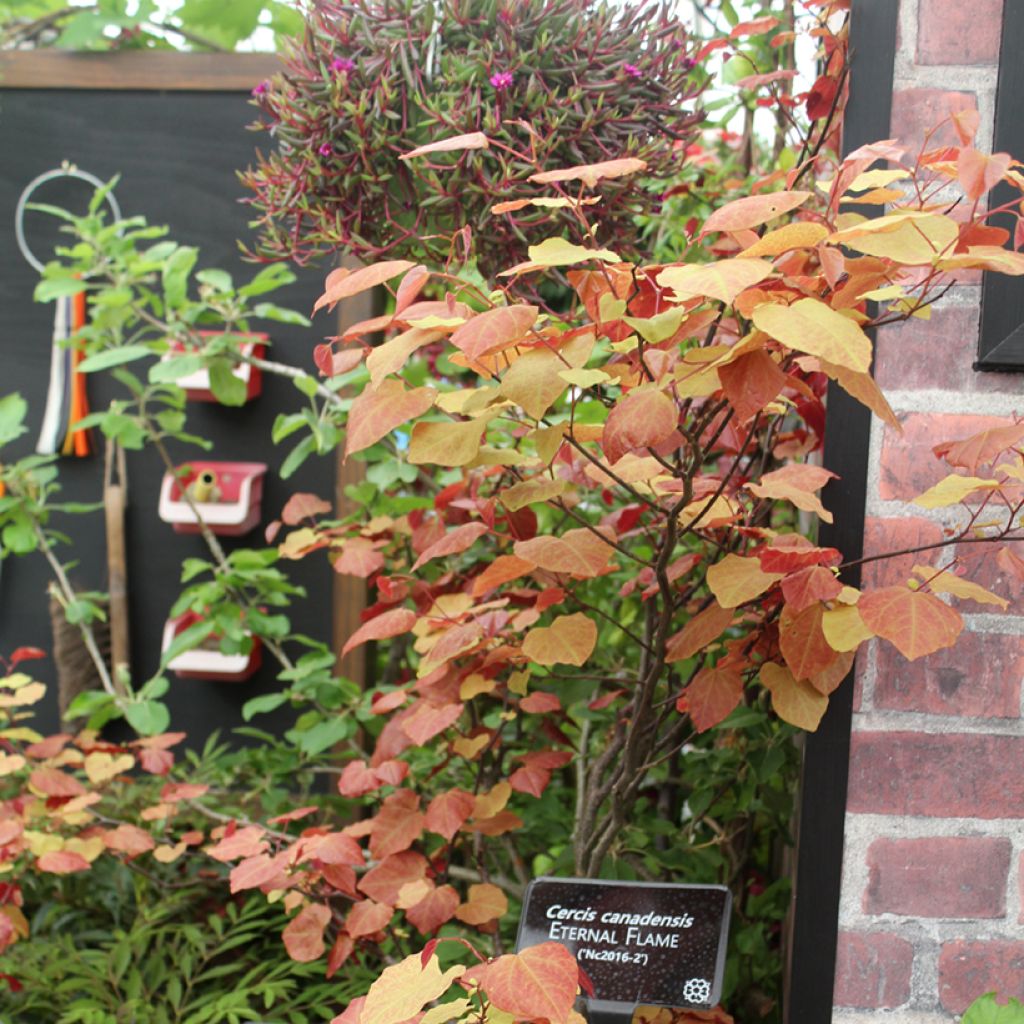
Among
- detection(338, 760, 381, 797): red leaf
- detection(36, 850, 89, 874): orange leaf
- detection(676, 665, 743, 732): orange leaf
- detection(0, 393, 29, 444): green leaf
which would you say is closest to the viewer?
detection(676, 665, 743, 732): orange leaf

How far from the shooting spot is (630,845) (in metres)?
1.29

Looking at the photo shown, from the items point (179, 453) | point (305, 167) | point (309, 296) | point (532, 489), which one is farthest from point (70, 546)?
point (532, 489)

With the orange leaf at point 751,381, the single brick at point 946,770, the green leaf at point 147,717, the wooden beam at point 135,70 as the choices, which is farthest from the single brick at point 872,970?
the wooden beam at point 135,70

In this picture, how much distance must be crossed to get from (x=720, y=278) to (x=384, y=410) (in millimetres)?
267

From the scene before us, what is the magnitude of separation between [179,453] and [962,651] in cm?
156

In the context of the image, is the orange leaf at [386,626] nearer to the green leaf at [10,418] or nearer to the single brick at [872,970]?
the single brick at [872,970]

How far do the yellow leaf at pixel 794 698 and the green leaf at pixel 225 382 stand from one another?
0.93 m

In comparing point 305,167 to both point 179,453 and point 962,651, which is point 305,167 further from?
point 179,453

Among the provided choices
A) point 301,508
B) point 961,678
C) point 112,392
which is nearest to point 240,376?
point 112,392

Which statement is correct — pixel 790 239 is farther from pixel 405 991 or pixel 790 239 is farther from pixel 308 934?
pixel 308 934

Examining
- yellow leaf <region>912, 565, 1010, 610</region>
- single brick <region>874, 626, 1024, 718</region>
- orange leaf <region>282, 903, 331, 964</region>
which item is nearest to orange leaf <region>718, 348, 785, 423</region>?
yellow leaf <region>912, 565, 1010, 610</region>

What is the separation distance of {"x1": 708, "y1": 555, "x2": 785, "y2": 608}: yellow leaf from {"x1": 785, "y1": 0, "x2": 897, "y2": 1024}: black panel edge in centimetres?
14

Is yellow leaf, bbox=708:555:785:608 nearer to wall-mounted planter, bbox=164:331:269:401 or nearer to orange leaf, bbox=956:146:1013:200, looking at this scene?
orange leaf, bbox=956:146:1013:200

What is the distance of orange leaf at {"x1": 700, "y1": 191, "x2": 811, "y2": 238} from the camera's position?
0.71 meters
